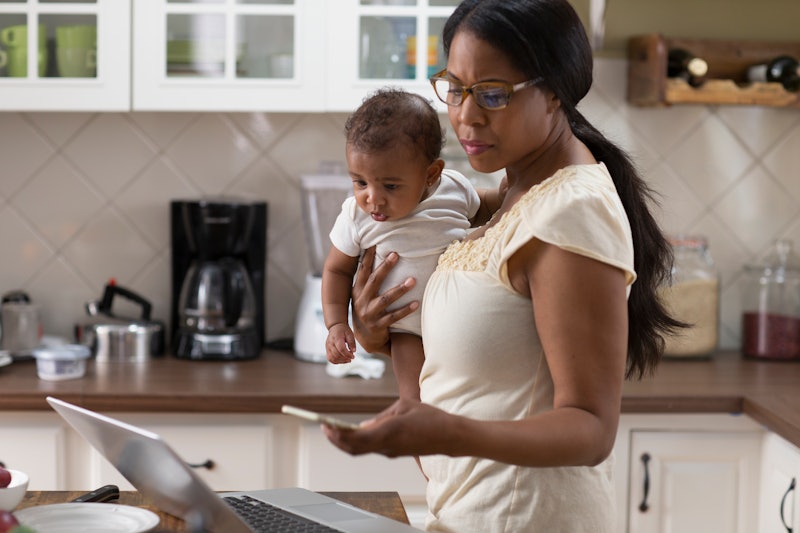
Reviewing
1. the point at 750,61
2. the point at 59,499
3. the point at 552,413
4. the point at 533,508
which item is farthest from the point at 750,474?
the point at 59,499

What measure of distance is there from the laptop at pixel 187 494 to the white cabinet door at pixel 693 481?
3.62 ft

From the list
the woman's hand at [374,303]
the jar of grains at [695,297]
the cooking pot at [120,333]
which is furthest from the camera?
the jar of grains at [695,297]

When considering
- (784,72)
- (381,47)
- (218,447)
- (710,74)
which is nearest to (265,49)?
(381,47)

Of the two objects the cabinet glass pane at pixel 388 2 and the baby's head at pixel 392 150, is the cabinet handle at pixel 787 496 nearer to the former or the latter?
the baby's head at pixel 392 150

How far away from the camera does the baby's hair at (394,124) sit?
1400 mm

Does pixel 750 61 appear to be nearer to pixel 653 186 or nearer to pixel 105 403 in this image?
pixel 653 186

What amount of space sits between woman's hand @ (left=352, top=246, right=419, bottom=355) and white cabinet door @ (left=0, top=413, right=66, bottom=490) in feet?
3.31

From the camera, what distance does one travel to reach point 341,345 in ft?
5.08

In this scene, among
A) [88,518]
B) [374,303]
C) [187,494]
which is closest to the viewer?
[187,494]

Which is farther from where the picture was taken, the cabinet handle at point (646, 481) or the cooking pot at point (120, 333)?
the cooking pot at point (120, 333)

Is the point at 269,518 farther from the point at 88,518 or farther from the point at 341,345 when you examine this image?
the point at 341,345

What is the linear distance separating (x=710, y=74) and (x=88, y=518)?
203 centimetres

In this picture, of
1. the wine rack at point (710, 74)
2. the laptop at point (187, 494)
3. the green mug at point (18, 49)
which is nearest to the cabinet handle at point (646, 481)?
the wine rack at point (710, 74)

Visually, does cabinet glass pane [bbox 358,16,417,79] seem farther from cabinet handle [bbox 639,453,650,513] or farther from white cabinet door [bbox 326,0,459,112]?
cabinet handle [bbox 639,453,650,513]
